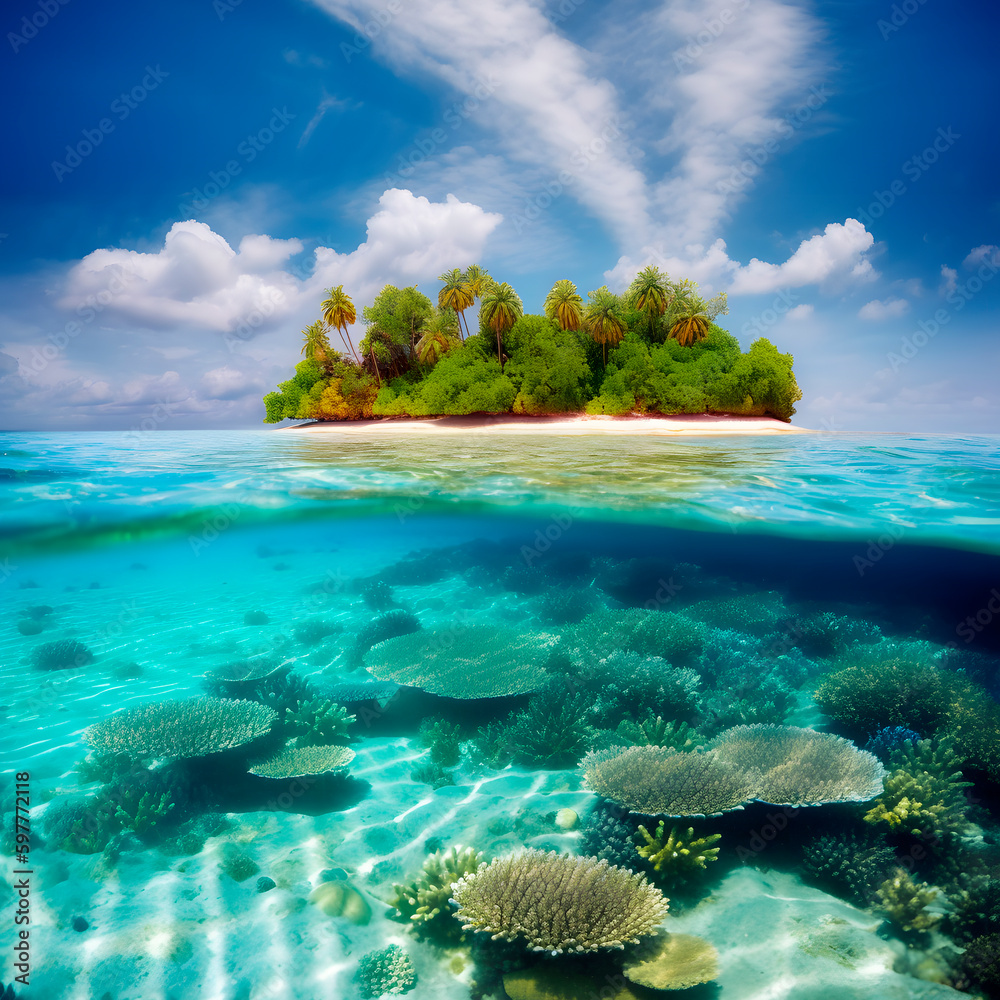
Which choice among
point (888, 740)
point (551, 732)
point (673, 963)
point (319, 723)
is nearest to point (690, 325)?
point (888, 740)

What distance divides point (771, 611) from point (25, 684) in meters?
16.2

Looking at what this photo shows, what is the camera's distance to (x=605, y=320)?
52125 mm

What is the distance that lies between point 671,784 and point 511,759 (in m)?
2.83

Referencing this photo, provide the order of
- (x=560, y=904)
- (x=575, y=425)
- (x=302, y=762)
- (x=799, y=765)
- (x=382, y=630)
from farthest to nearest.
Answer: (x=575, y=425) < (x=382, y=630) < (x=302, y=762) < (x=799, y=765) < (x=560, y=904)

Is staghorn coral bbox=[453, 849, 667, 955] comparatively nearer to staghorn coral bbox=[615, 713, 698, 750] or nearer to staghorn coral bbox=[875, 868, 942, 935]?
staghorn coral bbox=[875, 868, 942, 935]

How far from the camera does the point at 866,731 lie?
25.9 ft

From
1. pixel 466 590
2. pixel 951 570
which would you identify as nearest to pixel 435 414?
pixel 466 590

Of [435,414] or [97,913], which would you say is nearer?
[97,913]

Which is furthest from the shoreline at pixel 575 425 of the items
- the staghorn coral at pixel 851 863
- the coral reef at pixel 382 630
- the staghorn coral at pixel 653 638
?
the staghorn coral at pixel 851 863

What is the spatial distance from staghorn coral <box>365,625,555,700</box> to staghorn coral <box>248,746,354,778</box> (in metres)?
1.69

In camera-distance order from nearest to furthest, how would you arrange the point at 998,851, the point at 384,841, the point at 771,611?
Answer: the point at 998,851 → the point at 384,841 → the point at 771,611

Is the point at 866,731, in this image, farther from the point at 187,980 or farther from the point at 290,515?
the point at 290,515

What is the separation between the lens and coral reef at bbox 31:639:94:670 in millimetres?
11492

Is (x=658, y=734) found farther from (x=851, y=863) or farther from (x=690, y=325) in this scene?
(x=690, y=325)
